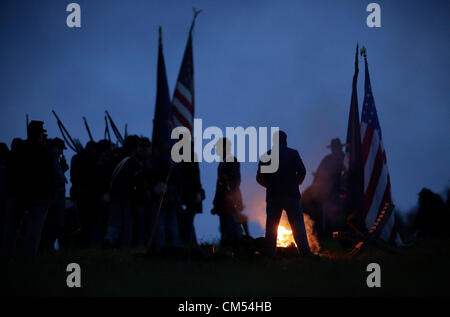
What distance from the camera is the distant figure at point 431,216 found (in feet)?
53.2

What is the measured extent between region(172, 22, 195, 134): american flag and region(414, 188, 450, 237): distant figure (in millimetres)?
10575

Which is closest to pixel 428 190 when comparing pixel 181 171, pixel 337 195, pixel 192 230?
pixel 337 195

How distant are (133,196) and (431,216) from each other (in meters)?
11.6

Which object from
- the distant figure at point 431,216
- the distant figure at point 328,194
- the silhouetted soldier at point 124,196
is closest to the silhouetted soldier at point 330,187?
the distant figure at point 328,194

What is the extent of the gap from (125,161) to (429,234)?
1180 cm

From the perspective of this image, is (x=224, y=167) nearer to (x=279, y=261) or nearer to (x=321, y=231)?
(x=279, y=261)

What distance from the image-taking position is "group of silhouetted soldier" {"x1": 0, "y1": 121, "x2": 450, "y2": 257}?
25.4ft

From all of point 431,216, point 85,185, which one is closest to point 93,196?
point 85,185

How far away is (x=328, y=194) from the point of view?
1466 centimetres

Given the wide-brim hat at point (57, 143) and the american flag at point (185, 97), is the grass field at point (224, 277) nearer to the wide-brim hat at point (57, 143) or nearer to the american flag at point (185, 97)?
the wide-brim hat at point (57, 143)

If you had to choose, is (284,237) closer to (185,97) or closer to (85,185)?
(185,97)

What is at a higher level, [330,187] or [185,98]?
[185,98]

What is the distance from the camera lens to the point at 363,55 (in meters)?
11.3
